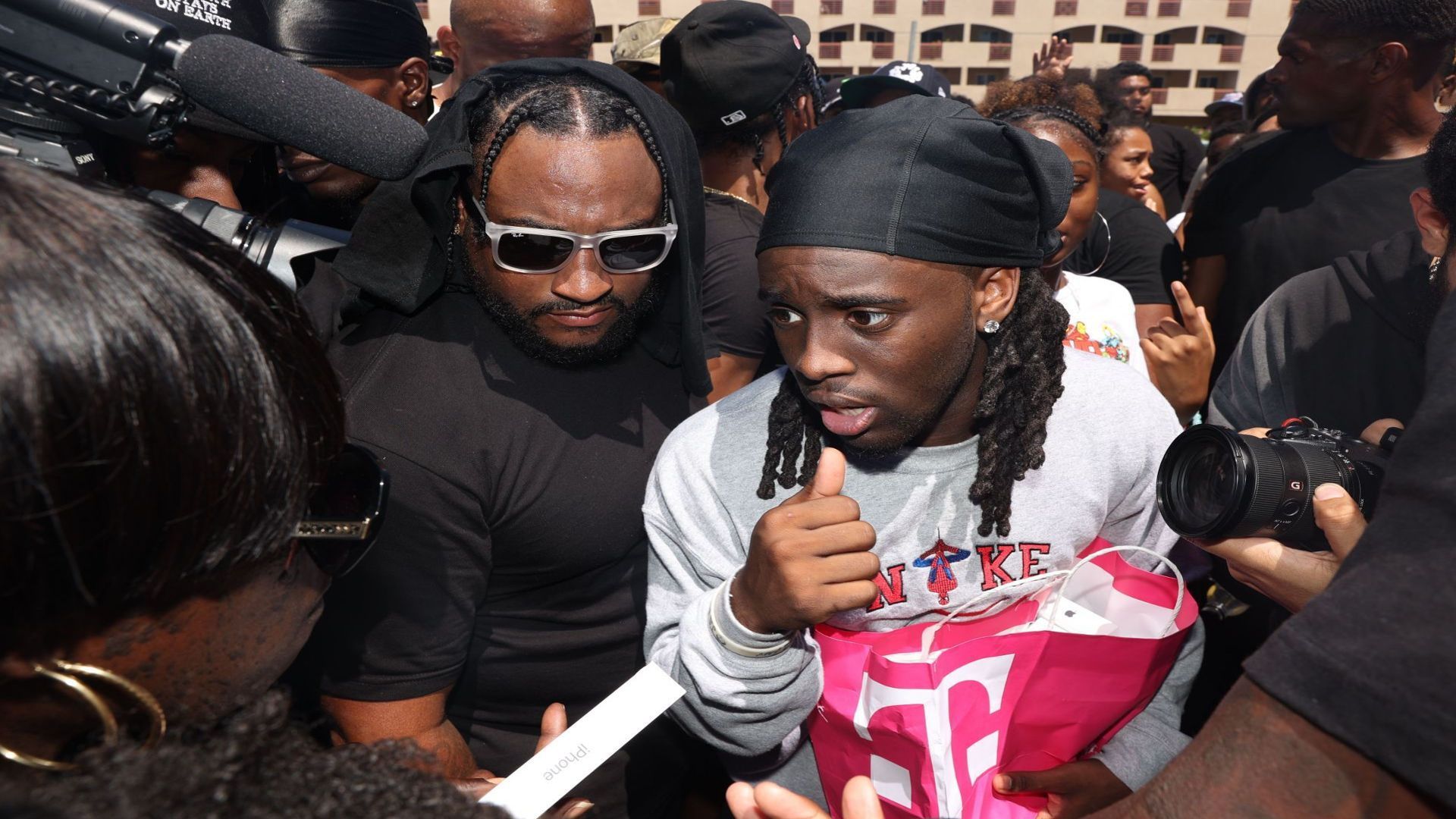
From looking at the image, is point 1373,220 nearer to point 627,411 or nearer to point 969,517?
point 969,517

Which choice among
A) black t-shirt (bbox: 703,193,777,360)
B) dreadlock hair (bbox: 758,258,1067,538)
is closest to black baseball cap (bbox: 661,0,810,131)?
black t-shirt (bbox: 703,193,777,360)

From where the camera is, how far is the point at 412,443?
1.89m

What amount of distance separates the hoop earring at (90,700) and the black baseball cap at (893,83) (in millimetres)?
4512

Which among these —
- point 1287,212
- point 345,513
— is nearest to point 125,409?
point 345,513

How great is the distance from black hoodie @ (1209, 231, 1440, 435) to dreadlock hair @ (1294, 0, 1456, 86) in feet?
4.60

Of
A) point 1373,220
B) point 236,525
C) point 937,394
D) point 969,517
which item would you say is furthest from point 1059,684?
point 1373,220

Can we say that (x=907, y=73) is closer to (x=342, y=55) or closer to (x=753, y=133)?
(x=753, y=133)

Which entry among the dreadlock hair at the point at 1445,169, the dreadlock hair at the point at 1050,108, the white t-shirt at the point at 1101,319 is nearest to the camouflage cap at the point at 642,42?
the dreadlock hair at the point at 1050,108

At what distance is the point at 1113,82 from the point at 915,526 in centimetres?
662

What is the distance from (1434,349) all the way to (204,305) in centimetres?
130

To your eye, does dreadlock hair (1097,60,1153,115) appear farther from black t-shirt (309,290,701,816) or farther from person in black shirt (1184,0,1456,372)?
black t-shirt (309,290,701,816)

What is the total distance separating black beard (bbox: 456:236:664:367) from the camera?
7.00ft

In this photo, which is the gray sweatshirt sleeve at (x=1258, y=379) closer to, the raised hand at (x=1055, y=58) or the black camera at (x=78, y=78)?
the black camera at (x=78, y=78)

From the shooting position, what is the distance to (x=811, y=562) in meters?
1.60
